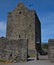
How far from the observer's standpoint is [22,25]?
46.8 m

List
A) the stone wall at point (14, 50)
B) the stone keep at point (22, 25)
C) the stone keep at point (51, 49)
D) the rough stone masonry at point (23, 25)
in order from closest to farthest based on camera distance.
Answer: the stone keep at point (51, 49), the stone wall at point (14, 50), the rough stone masonry at point (23, 25), the stone keep at point (22, 25)

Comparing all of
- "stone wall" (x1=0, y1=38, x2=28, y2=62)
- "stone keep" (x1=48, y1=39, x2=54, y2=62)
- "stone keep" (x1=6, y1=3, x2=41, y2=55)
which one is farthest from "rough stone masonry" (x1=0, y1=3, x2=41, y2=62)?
"stone keep" (x1=48, y1=39, x2=54, y2=62)

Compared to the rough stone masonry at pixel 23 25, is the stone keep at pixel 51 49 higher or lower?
lower

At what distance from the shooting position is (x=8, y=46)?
2245 centimetres

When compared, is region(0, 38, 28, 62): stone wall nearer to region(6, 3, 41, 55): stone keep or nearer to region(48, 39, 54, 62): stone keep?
region(48, 39, 54, 62): stone keep

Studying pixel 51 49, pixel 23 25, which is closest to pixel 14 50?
pixel 51 49

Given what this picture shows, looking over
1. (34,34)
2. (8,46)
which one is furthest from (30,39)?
(8,46)

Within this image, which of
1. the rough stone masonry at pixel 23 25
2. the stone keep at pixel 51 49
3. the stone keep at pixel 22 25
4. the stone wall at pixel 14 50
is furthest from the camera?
the stone keep at pixel 22 25

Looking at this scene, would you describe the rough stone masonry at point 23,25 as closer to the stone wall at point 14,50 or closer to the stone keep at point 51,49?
the stone wall at point 14,50

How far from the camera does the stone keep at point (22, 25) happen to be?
4566 cm

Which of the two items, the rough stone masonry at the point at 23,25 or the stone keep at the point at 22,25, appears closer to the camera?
the rough stone masonry at the point at 23,25

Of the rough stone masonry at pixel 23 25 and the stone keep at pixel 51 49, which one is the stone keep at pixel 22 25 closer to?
the rough stone masonry at pixel 23 25

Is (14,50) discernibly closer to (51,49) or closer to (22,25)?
(51,49)

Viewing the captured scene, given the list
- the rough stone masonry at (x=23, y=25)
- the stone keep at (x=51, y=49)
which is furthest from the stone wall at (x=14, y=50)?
the rough stone masonry at (x=23, y=25)
